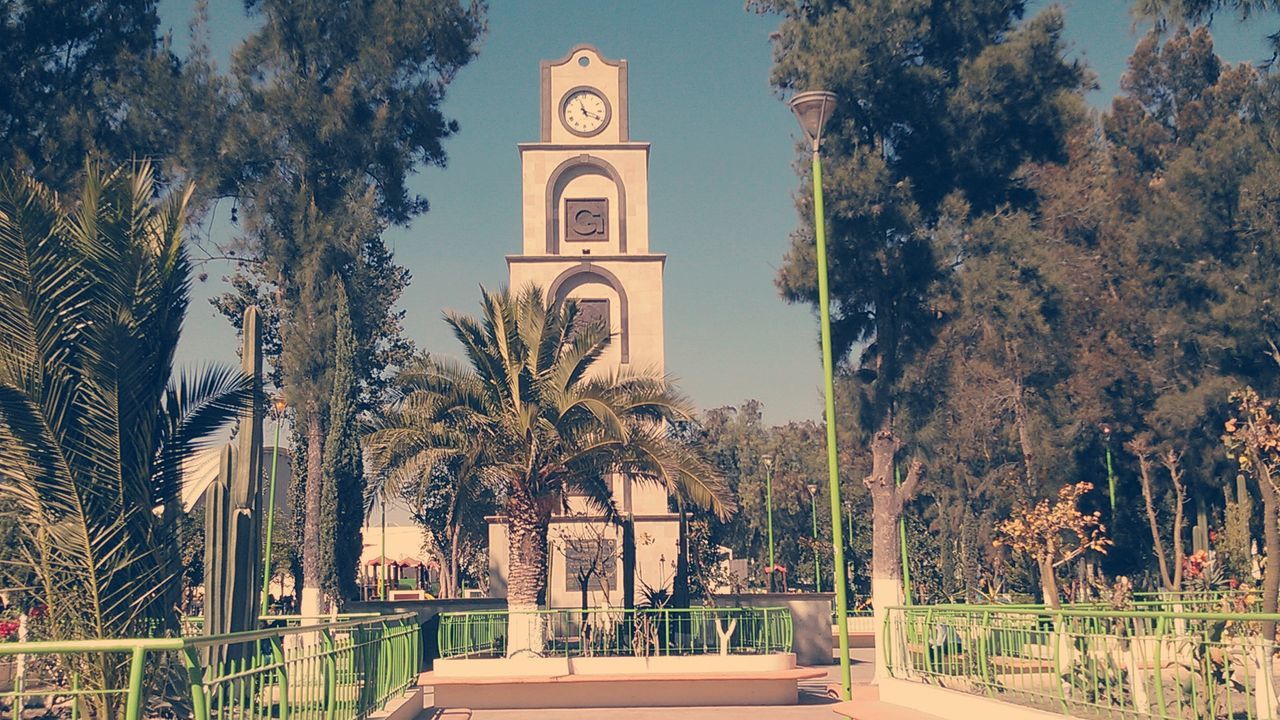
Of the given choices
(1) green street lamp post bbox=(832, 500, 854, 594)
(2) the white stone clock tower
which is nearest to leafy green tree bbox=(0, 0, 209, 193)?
(2) the white stone clock tower

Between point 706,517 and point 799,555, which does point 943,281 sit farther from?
point 799,555

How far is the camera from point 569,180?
41.6 meters

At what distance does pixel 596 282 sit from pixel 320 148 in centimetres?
1159

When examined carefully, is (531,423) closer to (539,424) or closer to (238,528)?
(539,424)

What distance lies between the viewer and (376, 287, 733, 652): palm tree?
21578 mm

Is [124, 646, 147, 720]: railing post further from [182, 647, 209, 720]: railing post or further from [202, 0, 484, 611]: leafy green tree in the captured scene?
[202, 0, 484, 611]: leafy green tree

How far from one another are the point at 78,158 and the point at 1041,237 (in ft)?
68.5

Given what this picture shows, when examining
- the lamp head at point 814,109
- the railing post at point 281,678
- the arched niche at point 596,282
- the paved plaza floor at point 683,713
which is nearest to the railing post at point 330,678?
the railing post at point 281,678

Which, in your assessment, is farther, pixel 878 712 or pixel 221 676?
pixel 878 712

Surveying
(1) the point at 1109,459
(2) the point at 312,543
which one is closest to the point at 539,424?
(2) the point at 312,543

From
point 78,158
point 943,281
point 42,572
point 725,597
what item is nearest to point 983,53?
point 943,281

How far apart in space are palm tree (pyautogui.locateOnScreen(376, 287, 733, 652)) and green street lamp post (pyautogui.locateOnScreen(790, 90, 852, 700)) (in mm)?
5690

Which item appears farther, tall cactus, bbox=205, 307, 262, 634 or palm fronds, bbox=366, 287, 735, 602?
palm fronds, bbox=366, 287, 735, 602

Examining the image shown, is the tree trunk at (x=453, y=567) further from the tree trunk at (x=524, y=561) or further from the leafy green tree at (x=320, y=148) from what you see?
the tree trunk at (x=524, y=561)
